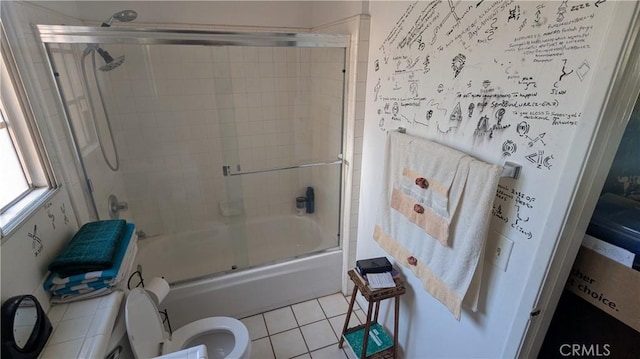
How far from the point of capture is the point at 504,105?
100cm

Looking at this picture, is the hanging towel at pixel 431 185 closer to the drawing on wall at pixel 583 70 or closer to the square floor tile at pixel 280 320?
the drawing on wall at pixel 583 70

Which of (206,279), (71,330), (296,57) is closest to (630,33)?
(71,330)

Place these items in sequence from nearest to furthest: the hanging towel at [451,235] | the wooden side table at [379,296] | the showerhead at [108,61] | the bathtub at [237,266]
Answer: the hanging towel at [451,235] < the wooden side table at [379,296] < the showerhead at [108,61] < the bathtub at [237,266]

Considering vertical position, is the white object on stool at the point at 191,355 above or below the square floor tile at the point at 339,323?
above


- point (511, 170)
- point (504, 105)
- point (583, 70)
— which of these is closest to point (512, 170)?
point (511, 170)

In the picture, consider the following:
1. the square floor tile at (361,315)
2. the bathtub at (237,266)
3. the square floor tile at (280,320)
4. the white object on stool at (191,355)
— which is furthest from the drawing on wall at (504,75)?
the square floor tile at (280,320)

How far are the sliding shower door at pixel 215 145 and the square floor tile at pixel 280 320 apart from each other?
0.41 meters

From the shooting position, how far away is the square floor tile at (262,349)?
6.03 feet

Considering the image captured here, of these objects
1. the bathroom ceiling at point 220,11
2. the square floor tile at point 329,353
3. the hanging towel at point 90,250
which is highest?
the bathroom ceiling at point 220,11

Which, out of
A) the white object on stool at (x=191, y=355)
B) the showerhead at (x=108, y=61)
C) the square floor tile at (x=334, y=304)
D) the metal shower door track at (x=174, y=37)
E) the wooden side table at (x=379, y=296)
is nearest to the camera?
the white object on stool at (x=191, y=355)

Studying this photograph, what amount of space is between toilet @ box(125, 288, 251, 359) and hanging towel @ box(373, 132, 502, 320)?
0.93 metres

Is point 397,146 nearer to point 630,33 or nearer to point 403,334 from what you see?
point 630,33

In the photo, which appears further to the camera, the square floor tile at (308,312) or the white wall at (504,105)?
the square floor tile at (308,312)

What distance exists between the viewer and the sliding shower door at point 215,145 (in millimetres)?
1871
